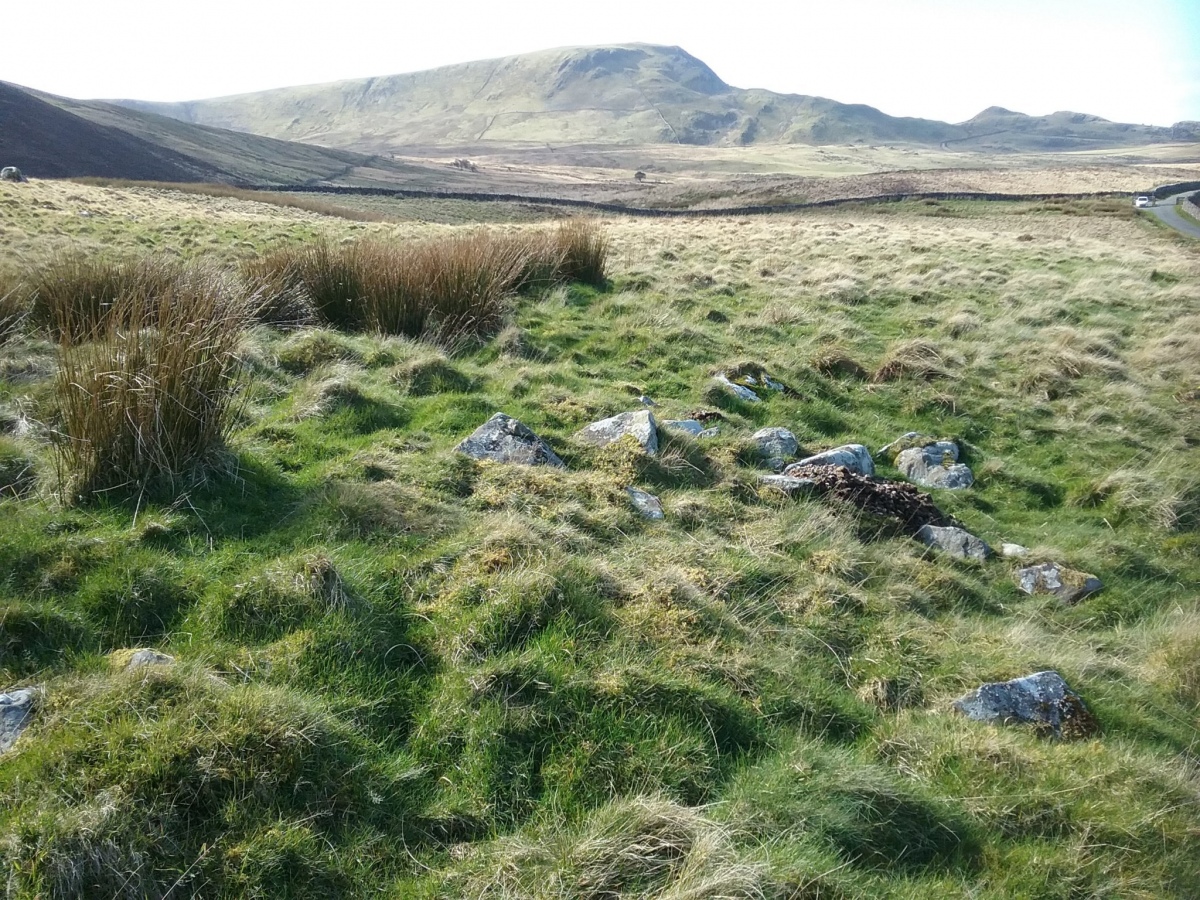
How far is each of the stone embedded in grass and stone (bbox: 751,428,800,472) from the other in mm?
5487

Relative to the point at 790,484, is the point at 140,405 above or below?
above

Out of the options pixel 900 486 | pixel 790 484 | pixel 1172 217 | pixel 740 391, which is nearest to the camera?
pixel 790 484

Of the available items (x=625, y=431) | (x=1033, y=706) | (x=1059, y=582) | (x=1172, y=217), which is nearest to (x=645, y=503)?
(x=625, y=431)

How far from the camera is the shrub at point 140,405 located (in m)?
4.73

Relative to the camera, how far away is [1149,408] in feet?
31.8

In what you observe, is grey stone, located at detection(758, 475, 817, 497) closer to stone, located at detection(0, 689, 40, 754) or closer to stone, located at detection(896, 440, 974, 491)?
stone, located at detection(896, 440, 974, 491)

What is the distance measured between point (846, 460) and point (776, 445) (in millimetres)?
714

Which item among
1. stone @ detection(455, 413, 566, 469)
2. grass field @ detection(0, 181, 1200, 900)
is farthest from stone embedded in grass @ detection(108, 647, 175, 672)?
stone @ detection(455, 413, 566, 469)

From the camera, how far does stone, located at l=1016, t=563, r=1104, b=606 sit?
607 cm

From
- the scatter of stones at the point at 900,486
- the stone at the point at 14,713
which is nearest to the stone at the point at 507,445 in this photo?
the scatter of stones at the point at 900,486

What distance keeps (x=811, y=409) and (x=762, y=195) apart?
176 ft

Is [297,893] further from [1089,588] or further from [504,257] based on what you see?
[504,257]

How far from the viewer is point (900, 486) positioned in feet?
22.9

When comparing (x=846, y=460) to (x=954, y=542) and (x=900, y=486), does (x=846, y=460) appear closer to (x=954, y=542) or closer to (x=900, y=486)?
(x=900, y=486)
